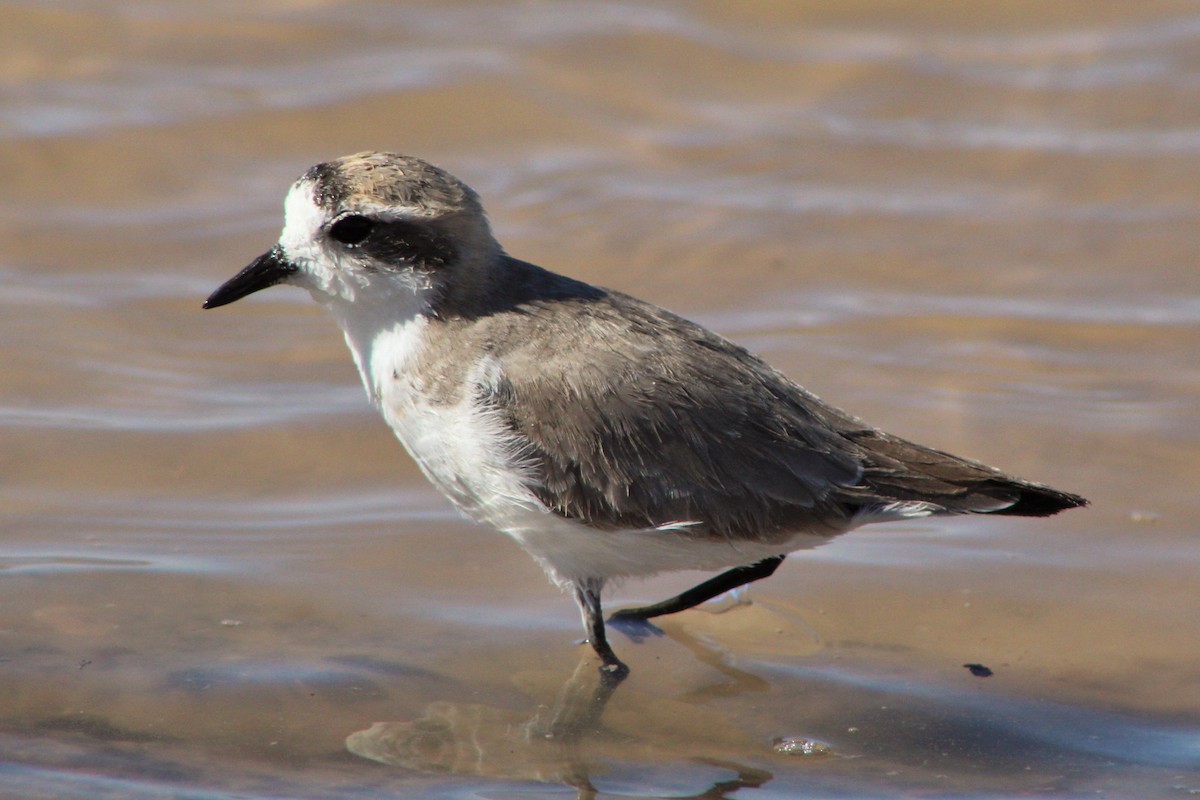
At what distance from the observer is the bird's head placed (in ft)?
19.6

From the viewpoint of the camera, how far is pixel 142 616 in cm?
639

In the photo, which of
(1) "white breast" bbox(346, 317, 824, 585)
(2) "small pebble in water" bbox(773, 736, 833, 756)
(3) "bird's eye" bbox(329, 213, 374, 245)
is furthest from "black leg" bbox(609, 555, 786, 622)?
(3) "bird's eye" bbox(329, 213, 374, 245)

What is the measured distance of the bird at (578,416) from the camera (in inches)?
229

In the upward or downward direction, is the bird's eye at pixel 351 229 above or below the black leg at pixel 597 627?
above

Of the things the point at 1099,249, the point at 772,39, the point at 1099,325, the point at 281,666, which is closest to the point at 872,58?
the point at 772,39

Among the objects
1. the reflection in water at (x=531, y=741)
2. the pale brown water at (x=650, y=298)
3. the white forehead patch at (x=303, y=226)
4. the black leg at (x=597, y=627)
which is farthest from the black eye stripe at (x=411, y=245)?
the reflection in water at (x=531, y=741)

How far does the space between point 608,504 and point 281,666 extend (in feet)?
4.90

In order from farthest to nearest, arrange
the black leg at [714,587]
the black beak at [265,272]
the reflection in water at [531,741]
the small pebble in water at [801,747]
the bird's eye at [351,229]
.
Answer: the black leg at [714,587], the black beak at [265,272], the bird's eye at [351,229], the small pebble in water at [801,747], the reflection in water at [531,741]

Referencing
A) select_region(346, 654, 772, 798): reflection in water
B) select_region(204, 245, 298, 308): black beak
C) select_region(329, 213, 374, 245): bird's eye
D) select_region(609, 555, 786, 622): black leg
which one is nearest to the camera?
select_region(346, 654, 772, 798): reflection in water

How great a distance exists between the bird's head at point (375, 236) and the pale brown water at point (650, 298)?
1.47 metres

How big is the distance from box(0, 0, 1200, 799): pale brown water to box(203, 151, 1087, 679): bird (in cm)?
74

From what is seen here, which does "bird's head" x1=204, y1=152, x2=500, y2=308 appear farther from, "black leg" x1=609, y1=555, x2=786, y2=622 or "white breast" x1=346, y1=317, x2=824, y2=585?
"black leg" x1=609, y1=555, x2=786, y2=622

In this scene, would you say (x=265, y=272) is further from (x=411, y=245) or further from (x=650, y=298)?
(x=650, y=298)

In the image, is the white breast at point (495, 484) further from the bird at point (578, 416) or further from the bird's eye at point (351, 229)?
the bird's eye at point (351, 229)
